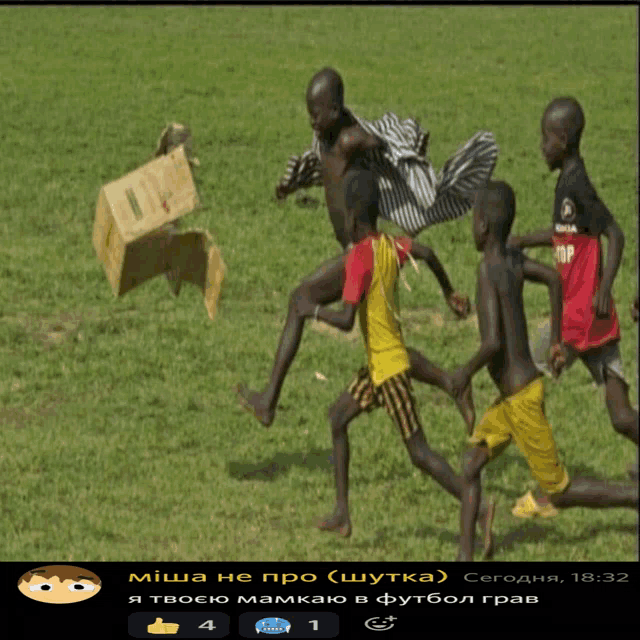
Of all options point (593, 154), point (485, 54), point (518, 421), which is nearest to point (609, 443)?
point (518, 421)

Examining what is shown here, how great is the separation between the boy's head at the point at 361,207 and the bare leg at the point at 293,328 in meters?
0.47

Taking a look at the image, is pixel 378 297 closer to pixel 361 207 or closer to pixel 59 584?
pixel 361 207

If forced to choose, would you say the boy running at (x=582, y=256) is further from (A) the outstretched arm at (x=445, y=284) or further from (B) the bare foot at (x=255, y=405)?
(B) the bare foot at (x=255, y=405)

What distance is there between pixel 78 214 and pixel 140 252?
7.55 meters

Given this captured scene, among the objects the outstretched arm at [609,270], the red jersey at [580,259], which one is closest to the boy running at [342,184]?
the red jersey at [580,259]

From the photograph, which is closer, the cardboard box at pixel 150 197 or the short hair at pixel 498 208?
the short hair at pixel 498 208

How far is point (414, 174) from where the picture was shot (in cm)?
921

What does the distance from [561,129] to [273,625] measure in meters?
3.87

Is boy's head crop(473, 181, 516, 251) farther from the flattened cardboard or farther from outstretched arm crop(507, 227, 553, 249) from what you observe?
the flattened cardboard

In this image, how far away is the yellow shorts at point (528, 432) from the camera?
789cm

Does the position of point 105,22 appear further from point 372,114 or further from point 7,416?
point 7,416

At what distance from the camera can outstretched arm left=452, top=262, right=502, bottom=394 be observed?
7.67 metres

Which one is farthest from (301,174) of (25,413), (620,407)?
→ (25,413)

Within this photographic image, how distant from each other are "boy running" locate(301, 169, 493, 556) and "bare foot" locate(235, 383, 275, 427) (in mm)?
631
